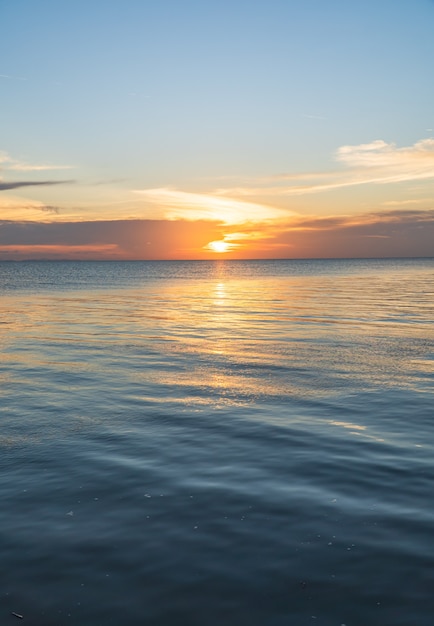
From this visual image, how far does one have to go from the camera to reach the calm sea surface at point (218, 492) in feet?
21.1

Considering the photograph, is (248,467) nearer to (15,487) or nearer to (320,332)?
(15,487)

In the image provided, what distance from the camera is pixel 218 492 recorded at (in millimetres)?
9359

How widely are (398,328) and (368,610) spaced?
87.8 ft

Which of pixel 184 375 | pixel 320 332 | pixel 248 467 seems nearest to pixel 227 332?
pixel 320 332

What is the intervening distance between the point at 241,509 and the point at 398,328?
2484 centimetres

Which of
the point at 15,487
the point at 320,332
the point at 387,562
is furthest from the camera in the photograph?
the point at 320,332

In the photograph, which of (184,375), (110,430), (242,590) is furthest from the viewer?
(184,375)

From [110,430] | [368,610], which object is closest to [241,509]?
[368,610]

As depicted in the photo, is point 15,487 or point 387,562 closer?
point 387,562

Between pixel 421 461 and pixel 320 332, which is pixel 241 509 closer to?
pixel 421 461

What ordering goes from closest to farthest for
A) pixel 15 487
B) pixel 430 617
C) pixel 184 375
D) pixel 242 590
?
1. pixel 430 617
2. pixel 242 590
3. pixel 15 487
4. pixel 184 375

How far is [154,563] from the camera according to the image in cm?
715

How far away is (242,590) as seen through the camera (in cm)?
655

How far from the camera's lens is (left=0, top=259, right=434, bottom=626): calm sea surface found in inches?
253
